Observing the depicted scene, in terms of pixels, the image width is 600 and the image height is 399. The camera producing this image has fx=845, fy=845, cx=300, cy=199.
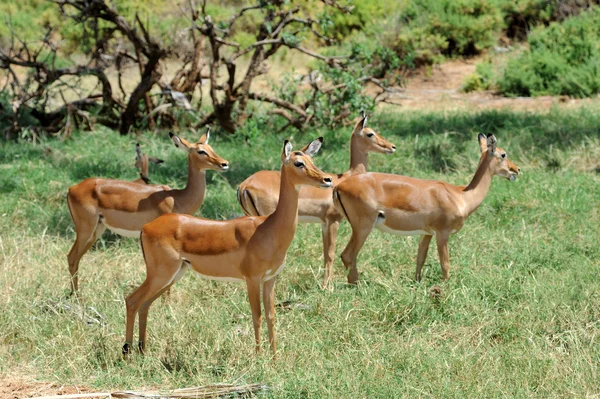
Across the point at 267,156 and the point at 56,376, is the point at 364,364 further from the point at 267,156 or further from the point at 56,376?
the point at 267,156

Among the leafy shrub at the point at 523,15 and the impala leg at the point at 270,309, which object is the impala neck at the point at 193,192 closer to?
the impala leg at the point at 270,309

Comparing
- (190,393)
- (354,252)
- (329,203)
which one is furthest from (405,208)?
(190,393)

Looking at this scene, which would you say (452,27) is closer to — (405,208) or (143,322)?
(405,208)

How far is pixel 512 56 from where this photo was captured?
54.9ft

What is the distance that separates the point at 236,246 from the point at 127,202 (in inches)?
78.2

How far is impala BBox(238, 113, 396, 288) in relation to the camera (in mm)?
7175

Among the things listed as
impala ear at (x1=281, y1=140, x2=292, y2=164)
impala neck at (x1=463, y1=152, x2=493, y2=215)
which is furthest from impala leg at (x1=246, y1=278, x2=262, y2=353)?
impala neck at (x1=463, y1=152, x2=493, y2=215)

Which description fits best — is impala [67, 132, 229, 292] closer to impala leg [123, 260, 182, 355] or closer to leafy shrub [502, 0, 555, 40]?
impala leg [123, 260, 182, 355]

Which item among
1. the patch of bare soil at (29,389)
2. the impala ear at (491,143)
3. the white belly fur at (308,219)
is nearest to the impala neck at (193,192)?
the white belly fur at (308,219)

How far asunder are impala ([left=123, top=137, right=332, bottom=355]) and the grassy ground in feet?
1.25

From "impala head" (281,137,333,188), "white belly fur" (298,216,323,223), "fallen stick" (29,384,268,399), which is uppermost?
"impala head" (281,137,333,188)

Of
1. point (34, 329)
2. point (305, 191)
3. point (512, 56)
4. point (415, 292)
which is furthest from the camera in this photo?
point (512, 56)

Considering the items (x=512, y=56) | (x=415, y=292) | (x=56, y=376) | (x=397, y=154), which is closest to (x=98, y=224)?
(x=56, y=376)

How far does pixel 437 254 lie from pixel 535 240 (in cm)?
91
